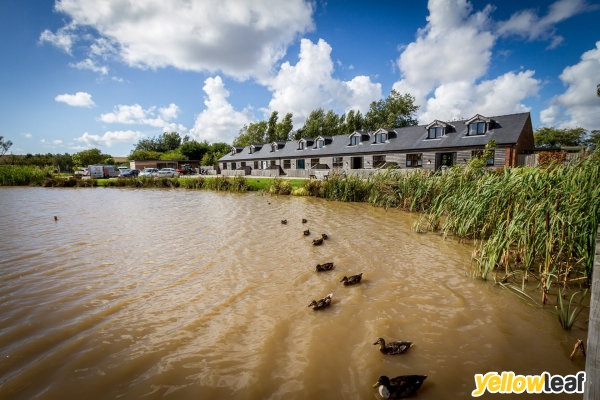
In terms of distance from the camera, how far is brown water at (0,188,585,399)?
3186 mm

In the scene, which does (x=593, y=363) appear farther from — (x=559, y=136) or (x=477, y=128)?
(x=559, y=136)

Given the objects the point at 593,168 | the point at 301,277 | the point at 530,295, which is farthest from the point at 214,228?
the point at 593,168

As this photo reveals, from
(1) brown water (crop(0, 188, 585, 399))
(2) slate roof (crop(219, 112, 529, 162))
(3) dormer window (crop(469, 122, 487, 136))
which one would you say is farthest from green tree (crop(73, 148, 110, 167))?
(3) dormer window (crop(469, 122, 487, 136))

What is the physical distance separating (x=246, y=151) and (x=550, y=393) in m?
54.9

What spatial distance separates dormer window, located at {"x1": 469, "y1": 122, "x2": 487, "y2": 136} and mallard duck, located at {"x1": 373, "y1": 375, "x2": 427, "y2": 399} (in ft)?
101

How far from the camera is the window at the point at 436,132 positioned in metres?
30.6

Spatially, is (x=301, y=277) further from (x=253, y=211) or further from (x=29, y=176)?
(x=29, y=176)

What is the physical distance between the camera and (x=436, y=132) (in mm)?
30922

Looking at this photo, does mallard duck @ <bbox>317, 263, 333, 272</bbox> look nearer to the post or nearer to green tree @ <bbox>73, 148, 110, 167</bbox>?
the post

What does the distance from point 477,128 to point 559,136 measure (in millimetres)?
39098

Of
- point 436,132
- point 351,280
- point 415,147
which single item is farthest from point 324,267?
point 436,132

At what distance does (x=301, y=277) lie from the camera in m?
6.14

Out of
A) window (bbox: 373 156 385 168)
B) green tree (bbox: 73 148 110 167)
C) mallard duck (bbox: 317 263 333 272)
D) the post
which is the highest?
green tree (bbox: 73 148 110 167)

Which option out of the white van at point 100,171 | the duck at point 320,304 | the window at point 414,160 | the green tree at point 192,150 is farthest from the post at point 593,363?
the green tree at point 192,150
